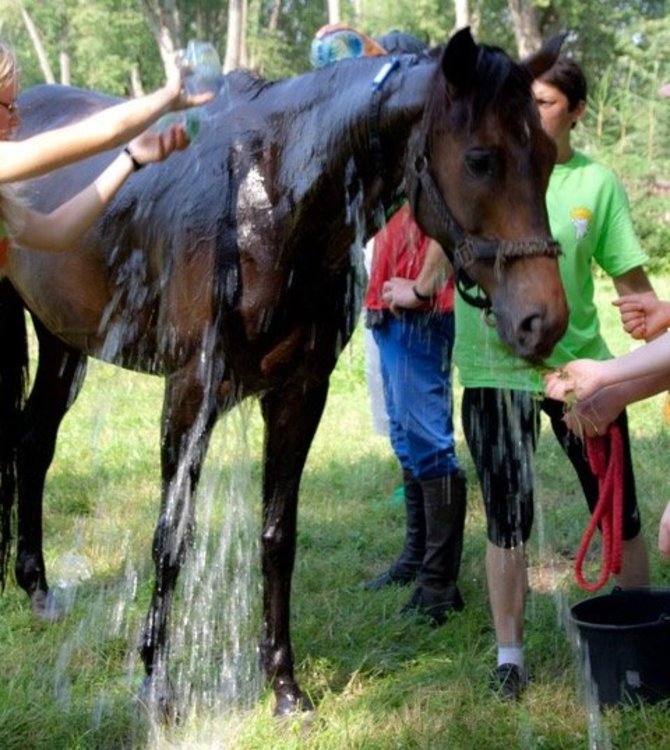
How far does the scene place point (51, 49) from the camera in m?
37.7

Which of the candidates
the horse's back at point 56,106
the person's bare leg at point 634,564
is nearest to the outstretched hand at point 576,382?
the person's bare leg at point 634,564

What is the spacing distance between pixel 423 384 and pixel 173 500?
1279mm

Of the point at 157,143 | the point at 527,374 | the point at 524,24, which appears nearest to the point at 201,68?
the point at 157,143

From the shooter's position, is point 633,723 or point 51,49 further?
point 51,49

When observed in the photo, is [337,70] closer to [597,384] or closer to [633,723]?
[597,384]

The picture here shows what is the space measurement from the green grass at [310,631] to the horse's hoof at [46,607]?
0.15 ft

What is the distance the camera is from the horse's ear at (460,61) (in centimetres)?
266

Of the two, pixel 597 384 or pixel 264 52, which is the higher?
pixel 264 52

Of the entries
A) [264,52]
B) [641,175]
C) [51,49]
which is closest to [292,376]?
[641,175]

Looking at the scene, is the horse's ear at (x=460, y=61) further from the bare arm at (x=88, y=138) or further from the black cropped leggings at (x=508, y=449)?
the black cropped leggings at (x=508, y=449)

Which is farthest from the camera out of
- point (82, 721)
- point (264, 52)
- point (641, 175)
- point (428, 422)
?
point (264, 52)

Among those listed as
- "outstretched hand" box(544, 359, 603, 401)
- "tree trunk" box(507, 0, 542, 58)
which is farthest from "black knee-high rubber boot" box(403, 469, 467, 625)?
"tree trunk" box(507, 0, 542, 58)

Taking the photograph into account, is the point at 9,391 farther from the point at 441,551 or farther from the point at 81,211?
the point at 441,551

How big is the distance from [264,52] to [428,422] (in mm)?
24801
